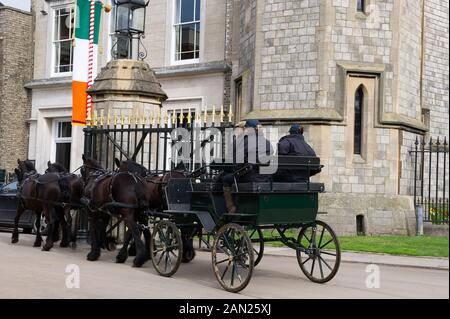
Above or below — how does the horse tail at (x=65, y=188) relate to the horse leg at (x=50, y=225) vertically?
above

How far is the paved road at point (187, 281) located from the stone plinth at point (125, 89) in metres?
3.70

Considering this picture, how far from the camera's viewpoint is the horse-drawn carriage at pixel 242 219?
7723mm

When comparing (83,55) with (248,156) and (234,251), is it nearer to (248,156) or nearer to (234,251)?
(248,156)

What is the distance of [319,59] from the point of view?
16547mm

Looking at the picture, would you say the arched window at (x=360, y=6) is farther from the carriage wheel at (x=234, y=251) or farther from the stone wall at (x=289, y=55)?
the carriage wheel at (x=234, y=251)

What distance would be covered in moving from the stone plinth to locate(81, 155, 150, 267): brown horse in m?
2.68

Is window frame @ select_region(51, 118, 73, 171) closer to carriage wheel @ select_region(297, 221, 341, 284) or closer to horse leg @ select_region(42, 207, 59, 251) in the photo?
horse leg @ select_region(42, 207, 59, 251)

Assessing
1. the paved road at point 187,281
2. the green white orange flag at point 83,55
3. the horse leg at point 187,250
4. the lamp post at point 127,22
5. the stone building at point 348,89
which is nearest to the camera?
the paved road at point 187,281

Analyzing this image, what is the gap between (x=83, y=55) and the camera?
19.6m

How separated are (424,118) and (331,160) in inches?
186

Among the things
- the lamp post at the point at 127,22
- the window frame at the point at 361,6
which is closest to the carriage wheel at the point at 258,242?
the lamp post at the point at 127,22

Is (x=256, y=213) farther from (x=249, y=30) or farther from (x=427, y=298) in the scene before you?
(x=249, y=30)

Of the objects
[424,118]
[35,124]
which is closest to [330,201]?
[424,118]

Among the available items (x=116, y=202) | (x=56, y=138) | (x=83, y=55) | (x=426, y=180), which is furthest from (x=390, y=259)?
(x=56, y=138)
